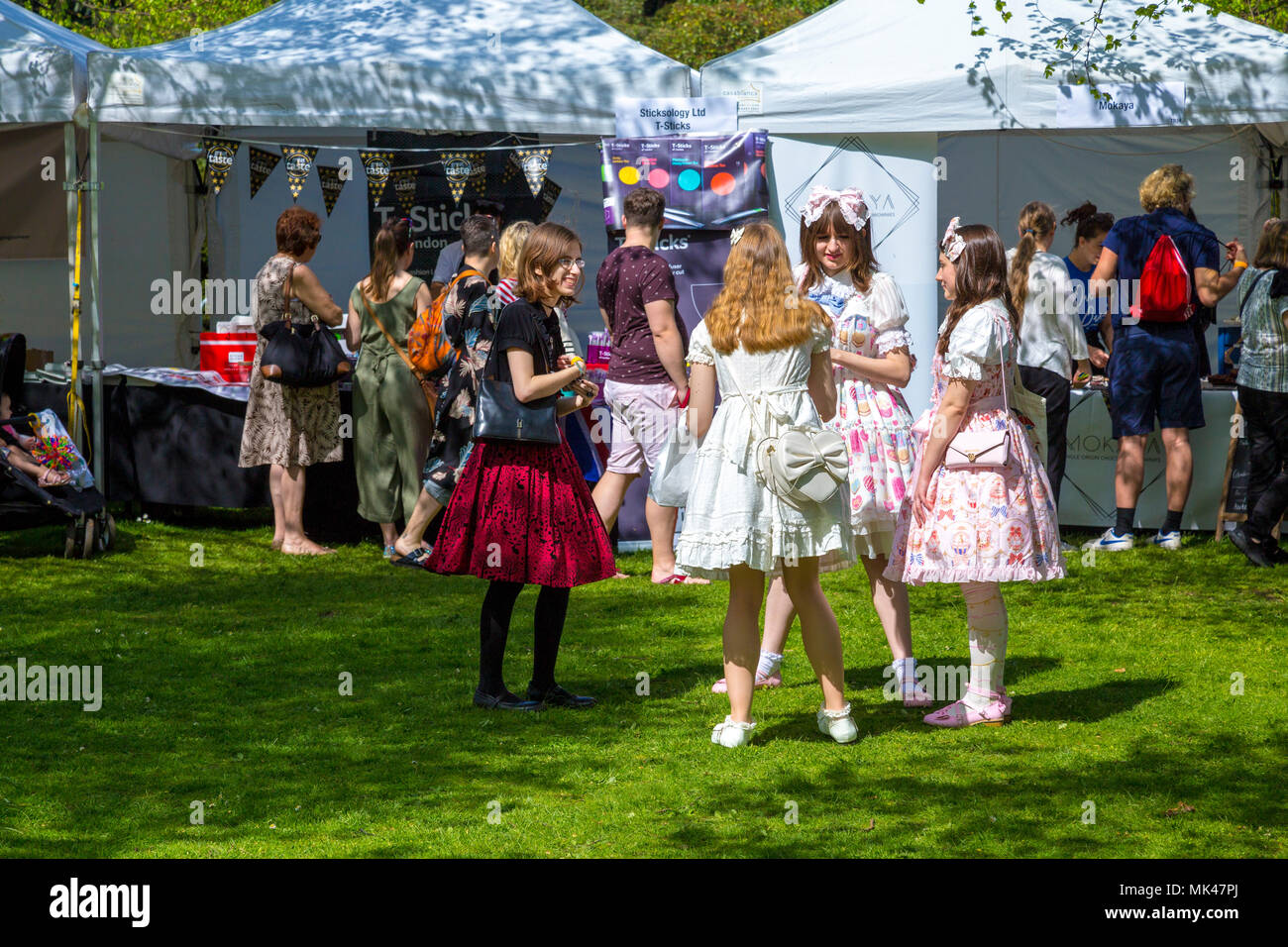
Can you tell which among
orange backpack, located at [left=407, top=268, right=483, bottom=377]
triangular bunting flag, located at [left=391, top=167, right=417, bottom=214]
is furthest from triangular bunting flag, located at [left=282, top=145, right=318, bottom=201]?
orange backpack, located at [left=407, top=268, right=483, bottom=377]

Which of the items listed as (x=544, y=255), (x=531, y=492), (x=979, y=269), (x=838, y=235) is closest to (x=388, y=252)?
(x=544, y=255)

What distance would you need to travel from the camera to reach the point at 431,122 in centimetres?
872

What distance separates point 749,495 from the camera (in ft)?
15.2

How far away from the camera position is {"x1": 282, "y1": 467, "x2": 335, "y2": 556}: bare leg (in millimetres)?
8562

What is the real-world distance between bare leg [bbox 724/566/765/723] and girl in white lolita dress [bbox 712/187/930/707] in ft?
1.93

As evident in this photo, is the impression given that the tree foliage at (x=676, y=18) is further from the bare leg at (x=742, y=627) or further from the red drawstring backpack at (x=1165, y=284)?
the bare leg at (x=742, y=627)

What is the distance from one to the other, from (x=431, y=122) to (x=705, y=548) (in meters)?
4.87

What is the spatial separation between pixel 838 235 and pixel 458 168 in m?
4.33

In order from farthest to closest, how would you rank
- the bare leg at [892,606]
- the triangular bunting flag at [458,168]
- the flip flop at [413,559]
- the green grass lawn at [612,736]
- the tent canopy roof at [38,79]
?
the triangular bunting flag at [458,168], the tent canopy roof at [38,79], the flip flop at [413,559], the bare leg at [892,606], the green grass lawn at [612,736]

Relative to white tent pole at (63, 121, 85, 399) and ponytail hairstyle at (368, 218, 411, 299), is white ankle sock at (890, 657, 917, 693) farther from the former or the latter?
white tent pole at (63, 121, 85, 399)

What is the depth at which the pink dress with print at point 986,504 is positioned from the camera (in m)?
4.90

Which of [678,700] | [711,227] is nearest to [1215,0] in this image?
[711,227]

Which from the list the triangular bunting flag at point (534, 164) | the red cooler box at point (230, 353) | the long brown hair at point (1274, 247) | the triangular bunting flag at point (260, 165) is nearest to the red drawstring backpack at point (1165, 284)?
the long brown hair at point (1274, 247)

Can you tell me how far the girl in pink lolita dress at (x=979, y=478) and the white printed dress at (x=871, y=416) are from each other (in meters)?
0.21
